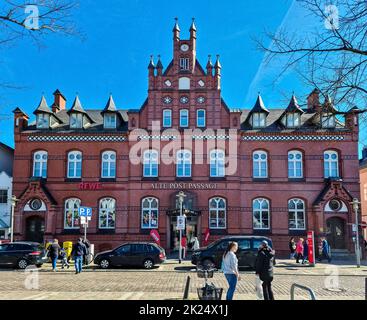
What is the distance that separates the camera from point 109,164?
31.1 m

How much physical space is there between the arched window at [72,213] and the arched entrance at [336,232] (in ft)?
65.2

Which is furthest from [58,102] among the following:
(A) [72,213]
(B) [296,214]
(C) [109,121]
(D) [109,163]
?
(B) [296,214]

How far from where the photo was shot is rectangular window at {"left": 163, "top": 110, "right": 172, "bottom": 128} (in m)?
31.0

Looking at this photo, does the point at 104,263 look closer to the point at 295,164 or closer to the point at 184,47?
the point at 295,164

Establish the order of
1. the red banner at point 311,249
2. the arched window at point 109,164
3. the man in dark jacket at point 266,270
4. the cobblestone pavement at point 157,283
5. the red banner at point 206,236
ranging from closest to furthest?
the man in dark jacket at point 266,270, the cobblestone pavement at point 157,283, the red banner at point 311,249, the red banner at point 206,236, the arched window at point 109,164

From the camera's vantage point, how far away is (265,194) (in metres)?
30.4

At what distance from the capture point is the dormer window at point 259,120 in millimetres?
31636

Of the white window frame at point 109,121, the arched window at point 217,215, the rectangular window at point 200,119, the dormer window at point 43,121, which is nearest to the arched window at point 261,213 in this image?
the arched window at point 217,215

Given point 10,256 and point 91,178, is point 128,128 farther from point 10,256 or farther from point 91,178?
point 10,256

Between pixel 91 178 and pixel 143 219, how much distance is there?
17.6 feet

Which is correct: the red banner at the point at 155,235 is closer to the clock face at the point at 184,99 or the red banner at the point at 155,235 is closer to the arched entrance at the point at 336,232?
the clock face at the point at 184,99

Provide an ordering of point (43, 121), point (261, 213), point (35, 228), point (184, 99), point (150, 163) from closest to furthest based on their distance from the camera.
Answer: point (261, 213)
point (35, 228)
point (150, 163)
point (184, 99)
point (43, 121)

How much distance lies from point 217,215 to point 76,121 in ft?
46.1
